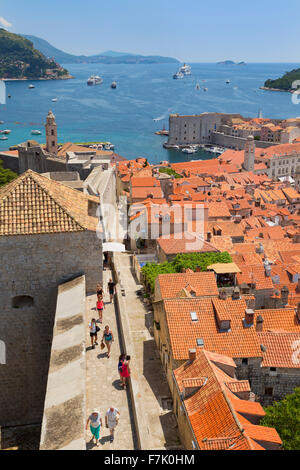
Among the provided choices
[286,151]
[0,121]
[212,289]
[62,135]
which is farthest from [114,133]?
[212,289]

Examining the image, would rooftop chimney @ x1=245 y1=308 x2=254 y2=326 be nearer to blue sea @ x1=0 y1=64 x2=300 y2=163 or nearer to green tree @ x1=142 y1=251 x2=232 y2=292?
green tree @ x1=142 y1=251 x2=232 y2=292

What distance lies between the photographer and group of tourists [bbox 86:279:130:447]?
778 cm

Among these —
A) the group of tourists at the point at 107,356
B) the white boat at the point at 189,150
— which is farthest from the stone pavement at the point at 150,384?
the white boat at the point at 189,150

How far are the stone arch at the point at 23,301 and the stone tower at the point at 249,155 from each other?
60.4 meters

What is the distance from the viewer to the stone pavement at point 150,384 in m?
10.0

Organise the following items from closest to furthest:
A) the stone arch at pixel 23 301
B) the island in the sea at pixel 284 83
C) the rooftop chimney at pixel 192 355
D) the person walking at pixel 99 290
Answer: the stone arch at pixel 23 301 → the person walking at pixel 99 290 → the rooftop chimney at pixel 192 355 → the island in the sea at pixel 284 83

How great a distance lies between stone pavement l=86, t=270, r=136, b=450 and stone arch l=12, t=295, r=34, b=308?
144 centimetres

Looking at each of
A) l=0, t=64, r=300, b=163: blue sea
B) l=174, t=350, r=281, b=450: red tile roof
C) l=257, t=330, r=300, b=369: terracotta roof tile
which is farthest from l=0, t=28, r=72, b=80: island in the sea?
l=174, t=350, r=281, b=450: red tile roof

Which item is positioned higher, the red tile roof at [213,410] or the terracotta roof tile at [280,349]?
the red tile roof at [213,410]

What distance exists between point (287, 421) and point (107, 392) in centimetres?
428

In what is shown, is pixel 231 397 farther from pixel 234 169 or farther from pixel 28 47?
pixel 28 47

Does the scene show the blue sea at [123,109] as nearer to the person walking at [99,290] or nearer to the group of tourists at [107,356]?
the person walking at [99,290]

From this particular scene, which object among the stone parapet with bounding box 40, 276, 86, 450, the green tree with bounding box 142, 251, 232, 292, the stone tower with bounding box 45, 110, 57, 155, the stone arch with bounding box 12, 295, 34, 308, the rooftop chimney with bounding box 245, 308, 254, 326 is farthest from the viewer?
the stone tower with bounding box 45, 110, 57, 155
